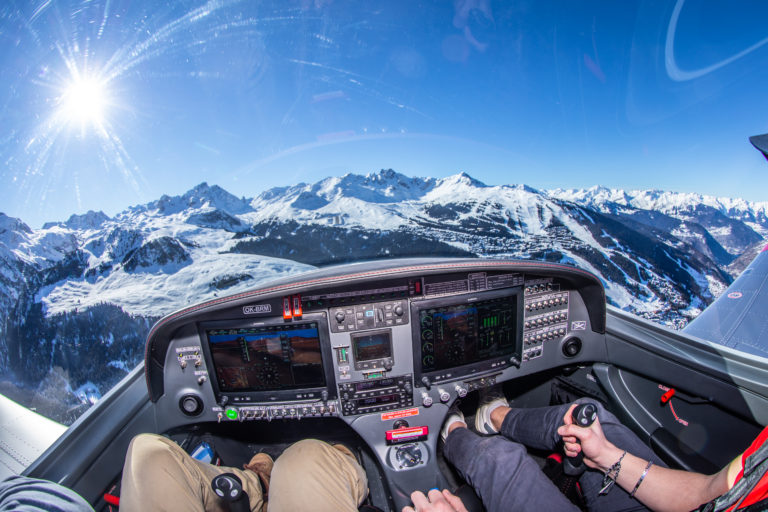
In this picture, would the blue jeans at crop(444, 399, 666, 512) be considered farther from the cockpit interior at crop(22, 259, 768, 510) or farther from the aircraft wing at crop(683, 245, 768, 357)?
the aircraft wing at crop(683, 245, 768, 357)

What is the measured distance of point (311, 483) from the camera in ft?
3.55

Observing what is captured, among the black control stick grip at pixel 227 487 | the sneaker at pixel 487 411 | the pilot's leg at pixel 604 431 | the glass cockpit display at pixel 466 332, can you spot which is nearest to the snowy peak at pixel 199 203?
the glass cockpit display at pixel 466 332

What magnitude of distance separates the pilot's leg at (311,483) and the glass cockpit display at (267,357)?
1.25ft

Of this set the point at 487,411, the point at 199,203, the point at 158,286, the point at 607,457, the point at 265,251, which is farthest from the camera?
the point at 199,203

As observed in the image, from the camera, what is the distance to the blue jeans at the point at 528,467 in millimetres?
1062

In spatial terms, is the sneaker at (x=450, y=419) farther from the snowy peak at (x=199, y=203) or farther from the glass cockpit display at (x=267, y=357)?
the snowy peak at (x=199, y=203)

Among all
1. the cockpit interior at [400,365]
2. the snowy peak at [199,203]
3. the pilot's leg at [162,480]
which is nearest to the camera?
the pilot's leg at [162,480]

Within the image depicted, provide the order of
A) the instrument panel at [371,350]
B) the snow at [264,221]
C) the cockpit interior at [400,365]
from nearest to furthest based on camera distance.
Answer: the cockpit interior at [400,365] < the instrument panel at [371,350] < the snow at [264,221]

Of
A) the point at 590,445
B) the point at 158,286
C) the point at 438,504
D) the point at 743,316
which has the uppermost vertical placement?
the point at 158,286

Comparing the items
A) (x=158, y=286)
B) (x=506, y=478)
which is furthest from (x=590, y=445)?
(x=158, y=286)

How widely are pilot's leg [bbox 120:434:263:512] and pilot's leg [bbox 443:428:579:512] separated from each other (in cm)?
114

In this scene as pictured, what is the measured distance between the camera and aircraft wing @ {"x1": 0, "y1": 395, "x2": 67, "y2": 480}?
1.47 meters

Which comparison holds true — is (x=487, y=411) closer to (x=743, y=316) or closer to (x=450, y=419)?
(x=450, y=419)

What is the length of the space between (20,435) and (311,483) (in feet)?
6.60
